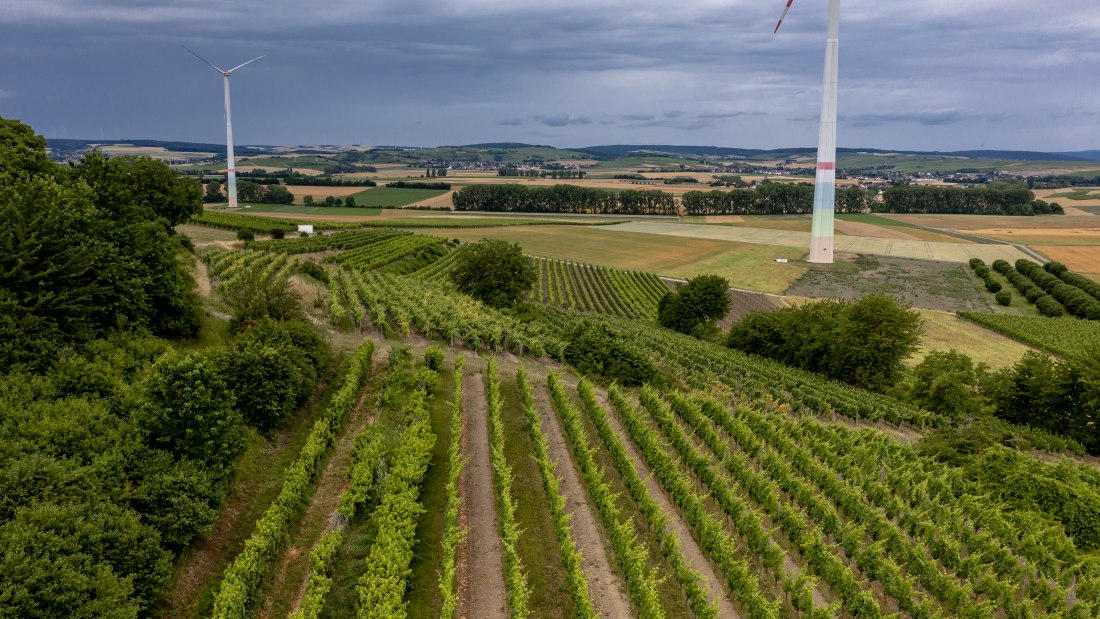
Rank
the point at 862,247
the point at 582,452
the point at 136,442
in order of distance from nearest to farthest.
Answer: the point at 136,442 → the point at 582,452 → the point at 862,247

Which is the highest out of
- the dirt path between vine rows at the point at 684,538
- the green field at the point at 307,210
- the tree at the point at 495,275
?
the green field at the point at 307,210

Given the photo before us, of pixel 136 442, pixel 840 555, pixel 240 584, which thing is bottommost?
pixel 840 555

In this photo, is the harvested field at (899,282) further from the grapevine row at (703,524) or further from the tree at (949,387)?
the grapevine row at (703,524)

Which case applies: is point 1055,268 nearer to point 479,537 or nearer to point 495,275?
point 495,275

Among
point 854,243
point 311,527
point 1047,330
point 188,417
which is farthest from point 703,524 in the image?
point 854,243

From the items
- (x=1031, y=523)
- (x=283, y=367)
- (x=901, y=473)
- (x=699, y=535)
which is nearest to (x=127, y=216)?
(x=283, y=367)

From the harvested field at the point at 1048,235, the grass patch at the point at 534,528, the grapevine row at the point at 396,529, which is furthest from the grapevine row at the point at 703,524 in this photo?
the harvested field at the point at 1048,235

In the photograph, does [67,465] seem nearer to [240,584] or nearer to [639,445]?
[240,584]

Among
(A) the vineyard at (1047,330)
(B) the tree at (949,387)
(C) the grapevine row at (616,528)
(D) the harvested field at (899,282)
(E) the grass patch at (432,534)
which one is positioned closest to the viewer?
(C) the grapevine row at (616,528)
